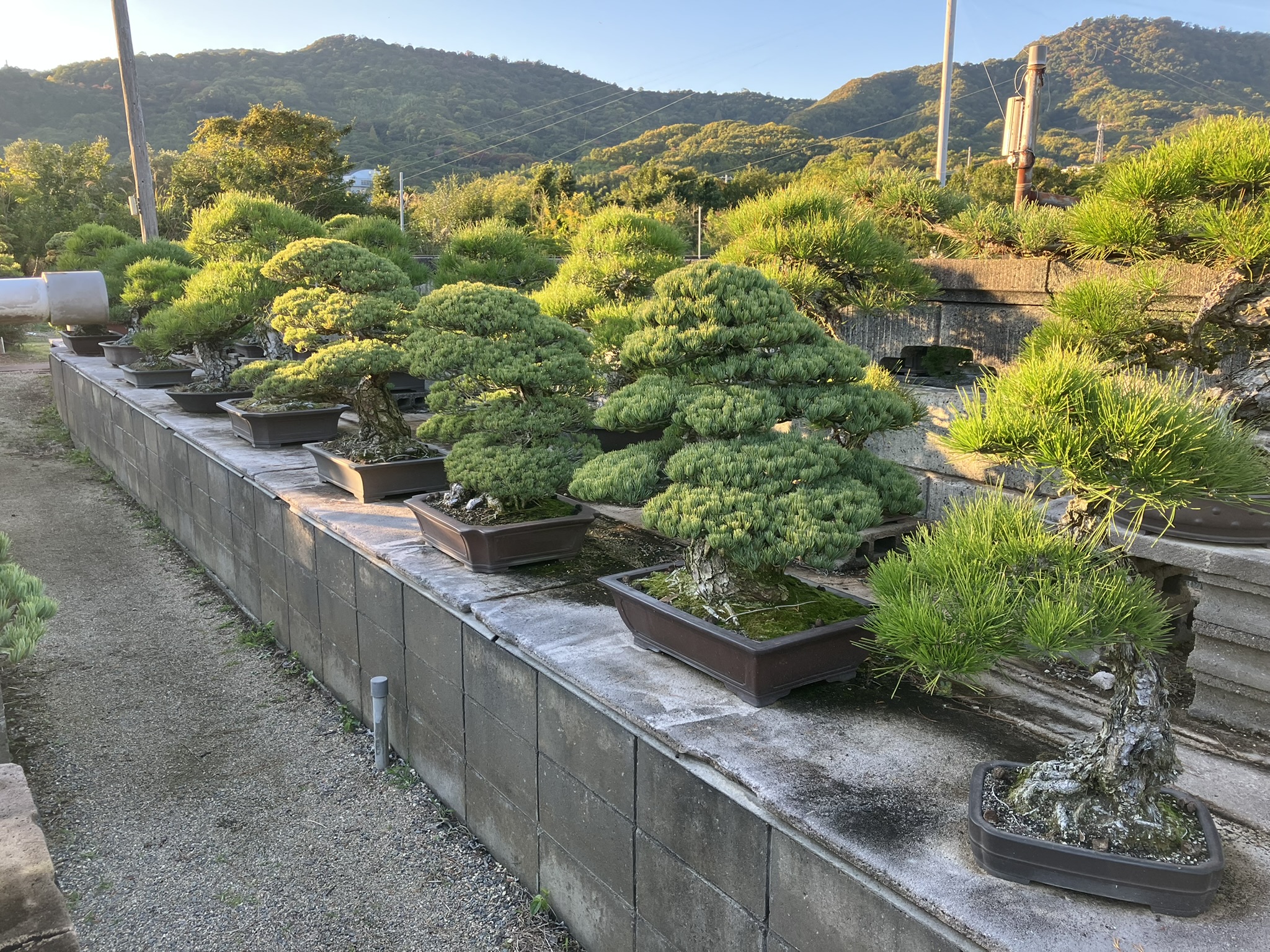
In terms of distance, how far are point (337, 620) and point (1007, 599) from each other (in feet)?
9.20

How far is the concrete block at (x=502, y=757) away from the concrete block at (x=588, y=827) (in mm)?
52

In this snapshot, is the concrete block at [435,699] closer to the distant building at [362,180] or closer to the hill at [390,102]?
the distant building at [362,180]

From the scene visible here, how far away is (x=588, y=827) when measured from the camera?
2.14 meters

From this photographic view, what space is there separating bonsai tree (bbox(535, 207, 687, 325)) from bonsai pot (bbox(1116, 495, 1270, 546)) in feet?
8.22

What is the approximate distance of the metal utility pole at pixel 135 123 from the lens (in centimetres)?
931

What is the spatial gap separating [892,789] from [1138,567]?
140 cm

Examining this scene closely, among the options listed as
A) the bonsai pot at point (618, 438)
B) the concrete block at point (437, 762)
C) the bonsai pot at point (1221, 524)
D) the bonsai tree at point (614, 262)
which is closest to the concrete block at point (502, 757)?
the concrete block at point (437, 762)

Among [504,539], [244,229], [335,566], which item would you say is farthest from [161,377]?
[504,539]

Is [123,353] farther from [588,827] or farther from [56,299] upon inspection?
[588,827]

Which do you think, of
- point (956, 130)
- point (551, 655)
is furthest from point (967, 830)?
point (956, 130)

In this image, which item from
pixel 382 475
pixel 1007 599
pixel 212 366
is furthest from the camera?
pixel 212 366

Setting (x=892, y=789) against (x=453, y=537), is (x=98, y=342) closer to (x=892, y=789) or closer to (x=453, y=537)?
(x=453, y=537)

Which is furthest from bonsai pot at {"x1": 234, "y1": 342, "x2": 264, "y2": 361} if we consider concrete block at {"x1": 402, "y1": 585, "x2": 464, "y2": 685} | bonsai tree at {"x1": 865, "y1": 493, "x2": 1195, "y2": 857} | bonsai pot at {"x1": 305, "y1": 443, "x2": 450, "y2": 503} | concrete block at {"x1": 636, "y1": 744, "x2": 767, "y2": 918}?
bonsai tree at {"x1": 865, "y1": 493, "x2": 1195, "y2": 857}

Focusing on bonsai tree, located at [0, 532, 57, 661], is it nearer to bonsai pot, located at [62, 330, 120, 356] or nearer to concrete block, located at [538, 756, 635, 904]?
concrete block, located at [538, 756, 635, 904]
